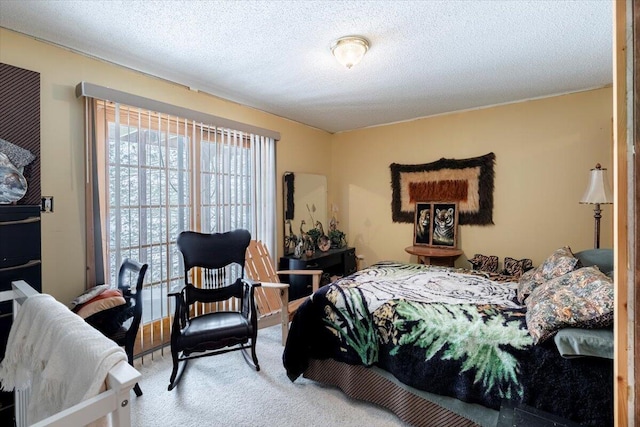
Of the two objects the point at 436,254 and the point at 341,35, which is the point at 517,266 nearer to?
the point at 436,254

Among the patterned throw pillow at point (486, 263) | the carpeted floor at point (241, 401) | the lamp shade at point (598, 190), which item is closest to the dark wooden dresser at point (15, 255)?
the carpeted floor at point (241, 401)

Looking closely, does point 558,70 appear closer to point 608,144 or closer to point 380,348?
point 608,144

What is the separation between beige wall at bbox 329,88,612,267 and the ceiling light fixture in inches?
85.4

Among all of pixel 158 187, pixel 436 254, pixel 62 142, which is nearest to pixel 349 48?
pixel 158 187

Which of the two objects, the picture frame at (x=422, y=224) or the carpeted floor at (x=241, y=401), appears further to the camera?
the picture frame at (x=422, y=224)

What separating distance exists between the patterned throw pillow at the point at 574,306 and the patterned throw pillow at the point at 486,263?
1.77 meters

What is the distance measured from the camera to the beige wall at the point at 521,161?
3072 millimetres

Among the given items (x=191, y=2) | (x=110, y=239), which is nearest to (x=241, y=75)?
(x=191, y=2)

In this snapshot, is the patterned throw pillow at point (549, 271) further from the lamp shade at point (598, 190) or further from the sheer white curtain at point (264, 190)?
the sheer white curtain at point (264, 190)

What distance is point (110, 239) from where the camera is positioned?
2.36 metres

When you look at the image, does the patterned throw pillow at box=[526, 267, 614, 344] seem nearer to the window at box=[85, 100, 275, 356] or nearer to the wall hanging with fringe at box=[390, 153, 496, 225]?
the wall hanging with fringe at box=[390, 153, 496, 225]

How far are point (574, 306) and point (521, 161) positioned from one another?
2.44 m

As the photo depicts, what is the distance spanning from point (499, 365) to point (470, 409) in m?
0.29

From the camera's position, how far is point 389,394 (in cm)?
190
